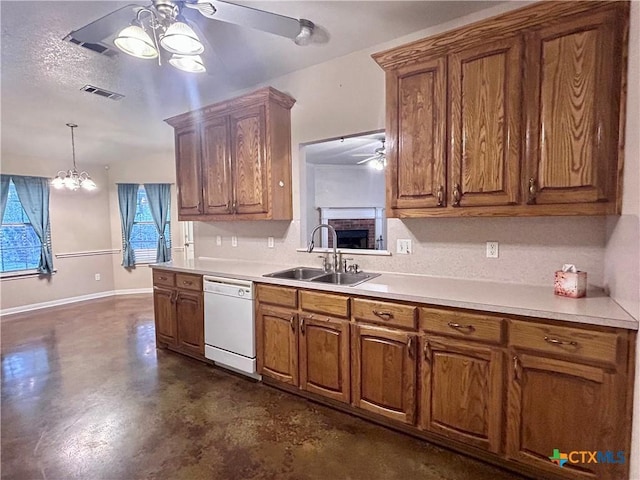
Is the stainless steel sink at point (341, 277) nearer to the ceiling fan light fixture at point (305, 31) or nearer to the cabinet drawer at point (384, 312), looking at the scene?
the cabinet drawer at point (384, 312)

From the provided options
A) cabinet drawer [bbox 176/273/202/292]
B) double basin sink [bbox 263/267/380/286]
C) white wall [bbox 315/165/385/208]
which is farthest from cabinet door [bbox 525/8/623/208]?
white wall [bbox 315/165/385/208]

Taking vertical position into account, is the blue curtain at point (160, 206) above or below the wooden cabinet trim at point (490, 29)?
below

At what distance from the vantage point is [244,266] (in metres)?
3.24

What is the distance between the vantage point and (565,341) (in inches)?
60.9

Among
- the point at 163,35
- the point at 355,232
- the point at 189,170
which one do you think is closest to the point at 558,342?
the point at 163,35

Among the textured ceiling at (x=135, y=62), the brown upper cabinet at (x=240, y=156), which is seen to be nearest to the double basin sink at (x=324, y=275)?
the brown upper cabinet at (x=240, y=156)

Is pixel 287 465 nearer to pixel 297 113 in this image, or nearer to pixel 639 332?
pixel 639 332

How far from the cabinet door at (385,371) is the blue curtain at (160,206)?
520 centimetres

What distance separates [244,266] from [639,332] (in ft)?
9.08

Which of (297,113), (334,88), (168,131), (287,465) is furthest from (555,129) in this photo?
(168,131)

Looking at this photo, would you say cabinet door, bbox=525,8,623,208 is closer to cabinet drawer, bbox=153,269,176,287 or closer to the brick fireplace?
cabinet drawer, bbox=153,269,176,287

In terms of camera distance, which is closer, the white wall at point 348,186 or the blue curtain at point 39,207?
the blue curtain at point 39,207

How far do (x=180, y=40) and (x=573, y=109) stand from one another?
2.02 meters

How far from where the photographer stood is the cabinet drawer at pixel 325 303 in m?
2.24
